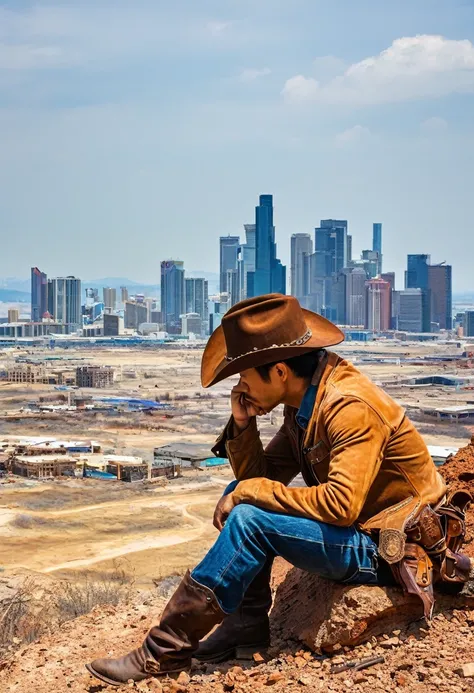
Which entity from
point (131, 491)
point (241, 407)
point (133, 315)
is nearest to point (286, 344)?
point (241, 407)

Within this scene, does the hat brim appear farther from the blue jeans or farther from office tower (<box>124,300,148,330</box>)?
office tower (<box>124,300,148,330</box>)

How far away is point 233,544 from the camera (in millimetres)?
2664

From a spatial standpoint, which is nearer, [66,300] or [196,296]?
[66,300]

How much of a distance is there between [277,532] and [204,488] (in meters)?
20.3

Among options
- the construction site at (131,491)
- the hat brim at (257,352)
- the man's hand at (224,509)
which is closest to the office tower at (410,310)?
the construction site at (131,491)

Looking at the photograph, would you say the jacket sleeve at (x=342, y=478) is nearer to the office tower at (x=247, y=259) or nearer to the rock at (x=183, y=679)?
the rock at (x=183, y=679)

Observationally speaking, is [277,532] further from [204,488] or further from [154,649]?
[204,488]

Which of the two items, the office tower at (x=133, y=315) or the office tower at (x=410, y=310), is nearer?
the office tower at (x=410, y=310)

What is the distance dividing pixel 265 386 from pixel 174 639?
0.72 m

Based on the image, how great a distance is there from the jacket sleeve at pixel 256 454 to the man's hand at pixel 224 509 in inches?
10.2

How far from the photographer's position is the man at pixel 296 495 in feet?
8.72

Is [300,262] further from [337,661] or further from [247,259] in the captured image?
[337,661]

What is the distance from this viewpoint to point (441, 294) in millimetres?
146250

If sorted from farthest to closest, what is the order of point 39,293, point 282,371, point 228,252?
point 228,252 → point 39,293 → point 282,371
